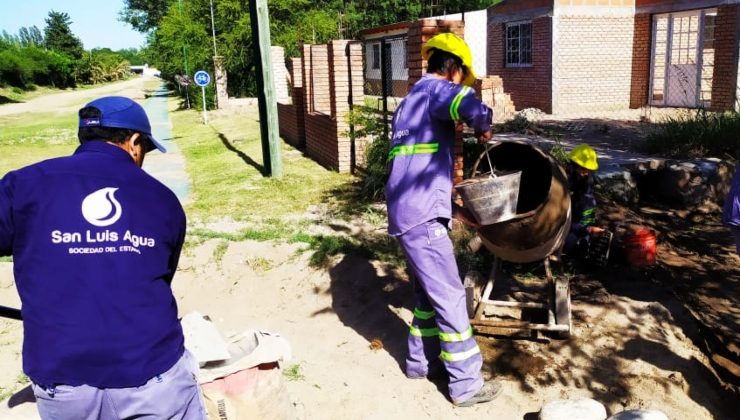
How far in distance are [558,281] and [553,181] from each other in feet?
2.53

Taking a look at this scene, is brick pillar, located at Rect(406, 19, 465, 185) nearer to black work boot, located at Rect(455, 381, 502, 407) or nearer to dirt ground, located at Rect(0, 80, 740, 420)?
dirt ground, located at Rect(0, 80, 740, 420)

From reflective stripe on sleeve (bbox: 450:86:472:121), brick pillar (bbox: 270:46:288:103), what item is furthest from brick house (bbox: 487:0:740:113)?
reflective stripe on sleeve (bbox: 450:86:472:121)

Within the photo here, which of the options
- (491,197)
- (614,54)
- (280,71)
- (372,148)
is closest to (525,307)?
(491,197)

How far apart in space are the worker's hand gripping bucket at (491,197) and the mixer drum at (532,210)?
10 centimetres

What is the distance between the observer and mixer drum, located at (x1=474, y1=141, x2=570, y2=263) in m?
3.96

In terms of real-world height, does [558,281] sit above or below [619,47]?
below

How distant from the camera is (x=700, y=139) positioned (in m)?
9.08

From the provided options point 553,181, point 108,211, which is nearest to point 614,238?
point 553,181

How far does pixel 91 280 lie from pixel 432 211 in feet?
6.81

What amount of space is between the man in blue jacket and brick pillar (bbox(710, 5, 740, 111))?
15155 mm

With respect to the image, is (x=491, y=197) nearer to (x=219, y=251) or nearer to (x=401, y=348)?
(x=401, y=348)

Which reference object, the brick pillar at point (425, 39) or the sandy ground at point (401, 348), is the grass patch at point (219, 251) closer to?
the sandy ground at point (401, 348)

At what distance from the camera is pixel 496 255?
14.4 ft

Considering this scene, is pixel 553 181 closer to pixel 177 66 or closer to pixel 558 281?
pixel 558 281
